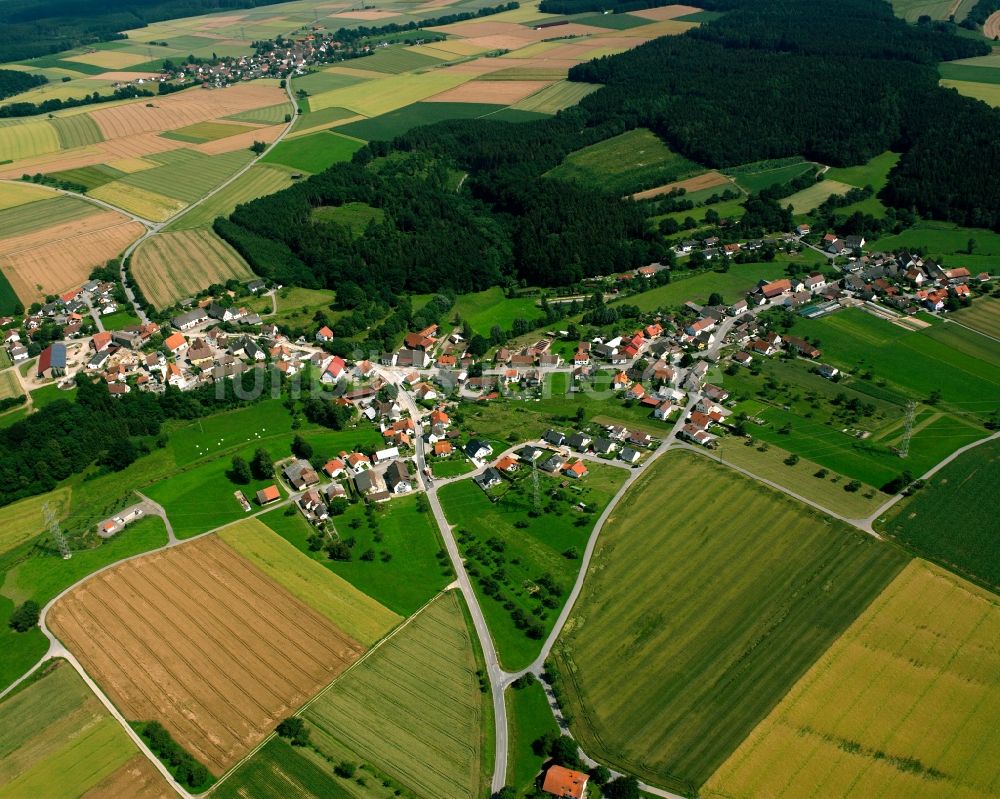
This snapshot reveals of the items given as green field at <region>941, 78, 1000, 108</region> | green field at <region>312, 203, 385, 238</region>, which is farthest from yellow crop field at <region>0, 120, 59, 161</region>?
green field at <region>941, 78, 1000, 108</region>

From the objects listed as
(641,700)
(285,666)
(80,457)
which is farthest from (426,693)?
(80,457)

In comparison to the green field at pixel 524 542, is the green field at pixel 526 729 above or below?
below

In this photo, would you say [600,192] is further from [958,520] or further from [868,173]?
[958,520]

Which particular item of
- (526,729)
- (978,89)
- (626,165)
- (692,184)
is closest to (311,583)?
(526,729)

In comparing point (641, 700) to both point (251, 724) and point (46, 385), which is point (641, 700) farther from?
point (46, 385)

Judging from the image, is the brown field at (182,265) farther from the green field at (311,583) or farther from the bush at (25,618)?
the bush at (25,618)

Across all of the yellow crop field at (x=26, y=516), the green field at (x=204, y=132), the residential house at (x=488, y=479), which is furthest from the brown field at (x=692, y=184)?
the yellow crop field at (x=26, y=516)
